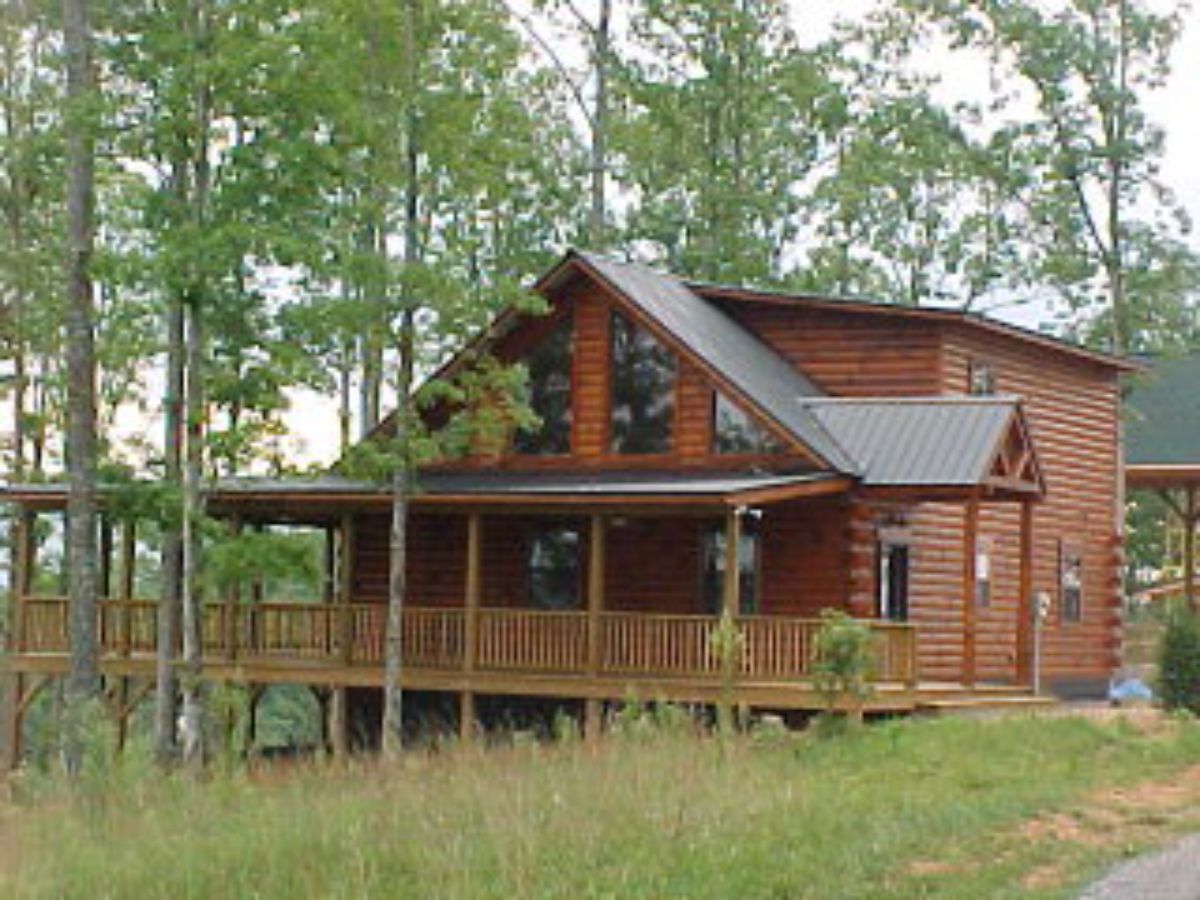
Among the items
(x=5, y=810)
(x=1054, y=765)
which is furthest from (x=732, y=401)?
(x=5, y=810)

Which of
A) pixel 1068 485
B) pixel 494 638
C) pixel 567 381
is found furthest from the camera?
pixel 1068 485

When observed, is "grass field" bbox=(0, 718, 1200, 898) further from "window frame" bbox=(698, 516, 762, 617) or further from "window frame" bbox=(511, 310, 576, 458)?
"window frame" bbox=(511, 310, 576, 458)

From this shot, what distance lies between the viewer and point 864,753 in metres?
22.4

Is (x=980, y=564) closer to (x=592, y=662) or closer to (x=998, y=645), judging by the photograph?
(x=998, y=645)

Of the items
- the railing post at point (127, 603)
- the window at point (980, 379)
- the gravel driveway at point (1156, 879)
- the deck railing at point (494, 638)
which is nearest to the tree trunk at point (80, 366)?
the deck railing at point (494, 638)

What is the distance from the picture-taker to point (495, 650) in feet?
95.3

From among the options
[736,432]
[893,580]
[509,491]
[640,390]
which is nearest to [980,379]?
[893,580]

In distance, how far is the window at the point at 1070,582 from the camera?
33.8 metres

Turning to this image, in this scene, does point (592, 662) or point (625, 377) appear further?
point (625, 377)

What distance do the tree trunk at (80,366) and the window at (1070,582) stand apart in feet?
50.1

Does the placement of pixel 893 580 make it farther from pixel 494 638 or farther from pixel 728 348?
pixel 494 638

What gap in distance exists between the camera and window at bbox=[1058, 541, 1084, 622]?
3381 centimetres

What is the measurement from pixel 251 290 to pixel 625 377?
18.3 ft

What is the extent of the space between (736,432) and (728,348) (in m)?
1.79
